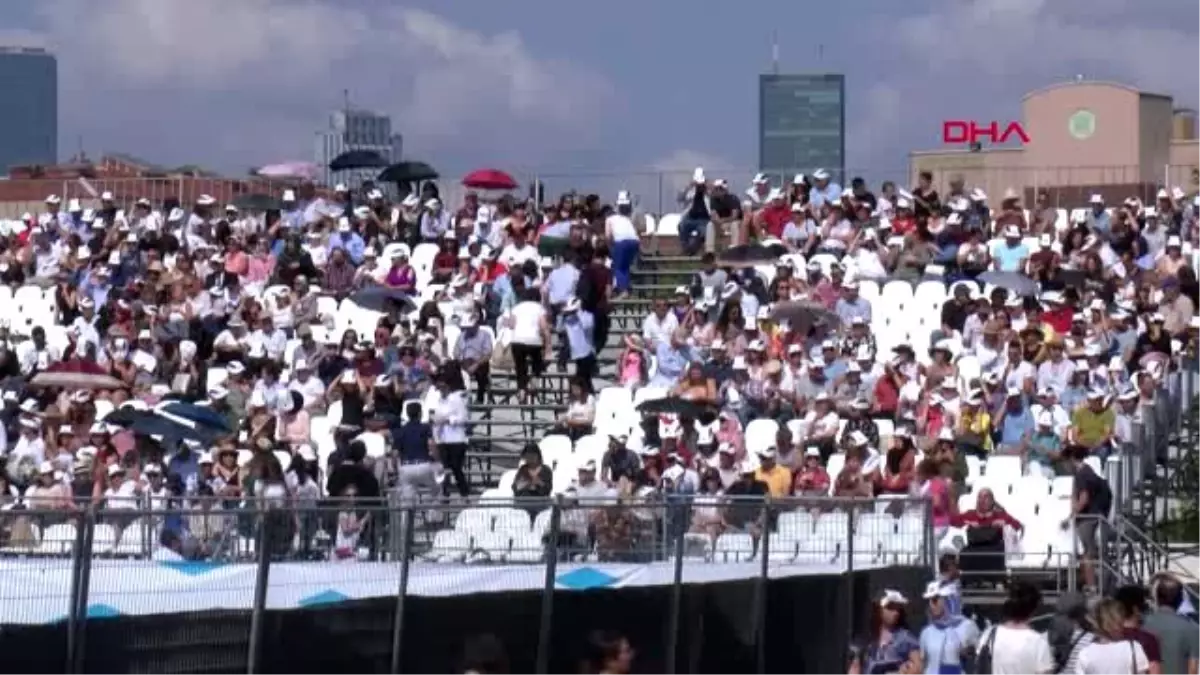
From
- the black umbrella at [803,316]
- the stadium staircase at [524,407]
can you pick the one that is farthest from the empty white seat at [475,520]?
the black umbrella at [803,316]

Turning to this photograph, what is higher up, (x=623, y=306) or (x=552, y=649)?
(x=623, y=306)

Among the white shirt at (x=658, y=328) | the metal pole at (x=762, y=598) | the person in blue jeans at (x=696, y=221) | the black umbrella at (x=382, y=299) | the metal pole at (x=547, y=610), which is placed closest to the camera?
the metal pole at (x=547, y=610)

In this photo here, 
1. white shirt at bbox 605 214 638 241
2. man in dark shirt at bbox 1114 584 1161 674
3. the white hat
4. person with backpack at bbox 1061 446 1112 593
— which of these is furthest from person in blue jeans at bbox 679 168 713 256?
man in dark shirt at bbox 1114 584 1161 674

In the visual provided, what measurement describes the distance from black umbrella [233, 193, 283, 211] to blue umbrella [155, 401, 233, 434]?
10.3m

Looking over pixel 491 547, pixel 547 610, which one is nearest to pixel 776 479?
pixel 491 547

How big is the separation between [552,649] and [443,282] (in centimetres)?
1756

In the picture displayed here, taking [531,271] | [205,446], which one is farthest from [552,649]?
[531,271]

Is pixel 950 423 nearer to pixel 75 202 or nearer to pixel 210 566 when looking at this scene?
pixel 210 566

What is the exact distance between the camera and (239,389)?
1176 inches

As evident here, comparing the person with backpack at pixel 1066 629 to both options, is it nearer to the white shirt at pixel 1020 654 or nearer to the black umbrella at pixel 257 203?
the white shirt at pixel 1020 654

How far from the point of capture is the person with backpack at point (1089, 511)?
24219 millimetres

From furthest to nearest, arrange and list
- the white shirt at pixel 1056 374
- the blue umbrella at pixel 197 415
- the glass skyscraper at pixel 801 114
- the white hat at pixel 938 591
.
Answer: the glass skyscraper at pixel 801 114, the blue umbrella at pixel 197 415, the white shirt at pixel 1056 374, the white hat at pixel 938 591

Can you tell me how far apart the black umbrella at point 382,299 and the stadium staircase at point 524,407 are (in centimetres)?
156

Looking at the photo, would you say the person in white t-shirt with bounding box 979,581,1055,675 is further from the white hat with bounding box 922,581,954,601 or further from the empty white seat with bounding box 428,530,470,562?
the empty white seat with bounding box 428,530,470,562
